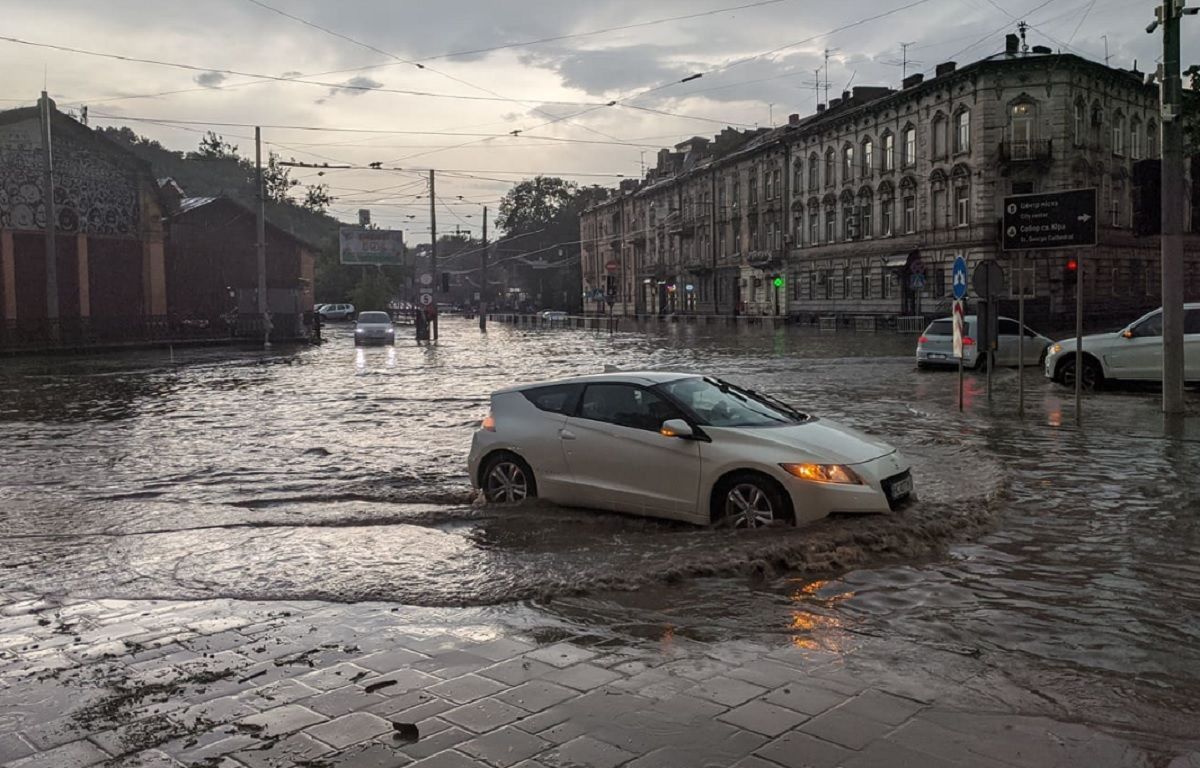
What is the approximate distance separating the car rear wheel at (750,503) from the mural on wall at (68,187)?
135 feet

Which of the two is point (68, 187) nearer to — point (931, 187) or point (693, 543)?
point (931, 187)

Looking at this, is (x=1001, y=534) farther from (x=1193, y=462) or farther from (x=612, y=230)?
(x=612, y=230)

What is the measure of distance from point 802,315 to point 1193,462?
50116 mm

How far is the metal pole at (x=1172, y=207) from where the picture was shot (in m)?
14.8

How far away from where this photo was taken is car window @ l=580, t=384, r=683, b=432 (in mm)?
8555

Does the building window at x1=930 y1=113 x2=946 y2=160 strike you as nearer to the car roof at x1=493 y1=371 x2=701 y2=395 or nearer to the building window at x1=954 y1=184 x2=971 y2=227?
the building window at x1=954 y1=184 x2=971 y2=227

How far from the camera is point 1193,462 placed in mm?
11453

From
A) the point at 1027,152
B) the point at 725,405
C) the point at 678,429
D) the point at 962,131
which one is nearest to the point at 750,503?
the point at 678,429

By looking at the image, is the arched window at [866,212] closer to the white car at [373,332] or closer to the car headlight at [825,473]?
the white car at [373,332]

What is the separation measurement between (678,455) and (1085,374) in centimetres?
1503

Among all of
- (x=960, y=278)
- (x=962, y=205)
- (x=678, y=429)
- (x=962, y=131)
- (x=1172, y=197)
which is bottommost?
(x=678, y=429)

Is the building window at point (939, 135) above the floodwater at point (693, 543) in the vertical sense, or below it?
Answer: above

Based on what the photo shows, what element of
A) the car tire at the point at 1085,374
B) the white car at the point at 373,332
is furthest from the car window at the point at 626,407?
the white car at the point at 373,332

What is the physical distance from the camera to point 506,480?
934 centimetres
